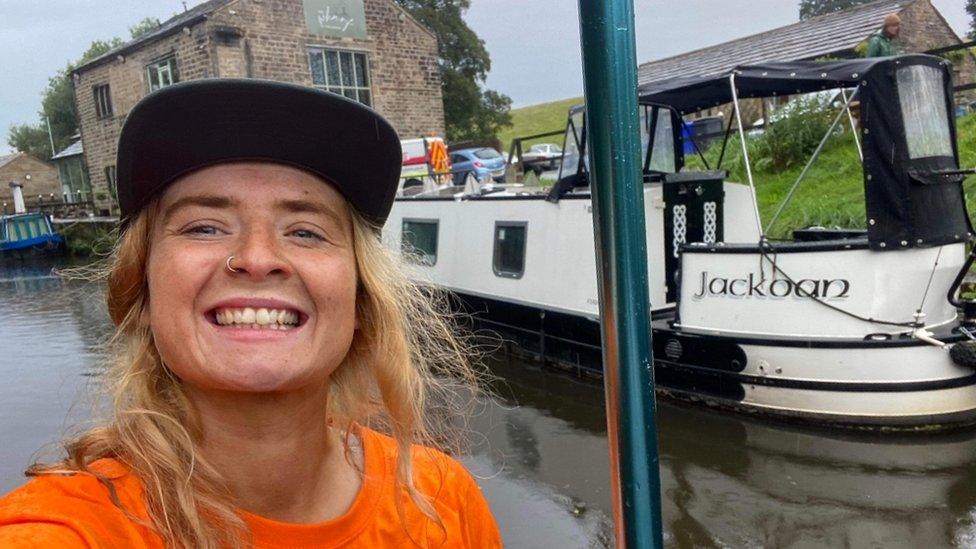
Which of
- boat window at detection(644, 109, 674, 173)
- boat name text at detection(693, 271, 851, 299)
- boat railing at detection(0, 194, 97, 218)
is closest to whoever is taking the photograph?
boat name text at detection(693, 271, 851, 299)

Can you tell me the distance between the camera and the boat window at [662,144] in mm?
7898

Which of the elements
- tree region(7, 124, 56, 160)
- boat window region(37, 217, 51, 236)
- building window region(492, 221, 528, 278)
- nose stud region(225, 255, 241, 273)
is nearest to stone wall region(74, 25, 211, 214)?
boat window region(37, 217, 51, 236)

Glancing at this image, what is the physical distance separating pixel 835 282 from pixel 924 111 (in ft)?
4.95

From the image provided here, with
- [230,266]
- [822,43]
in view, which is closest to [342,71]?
[822,43]

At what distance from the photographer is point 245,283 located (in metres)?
1.17

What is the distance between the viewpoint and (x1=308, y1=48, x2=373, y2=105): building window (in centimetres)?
2197

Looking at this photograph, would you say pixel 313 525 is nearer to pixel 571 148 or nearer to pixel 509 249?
pixel 571 148

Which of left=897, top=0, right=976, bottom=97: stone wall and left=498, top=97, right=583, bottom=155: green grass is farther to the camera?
left=498, top=97, right=583, bottom=155: green grass

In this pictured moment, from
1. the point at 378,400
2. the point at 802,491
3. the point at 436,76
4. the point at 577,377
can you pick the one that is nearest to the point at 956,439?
the point at 802,491

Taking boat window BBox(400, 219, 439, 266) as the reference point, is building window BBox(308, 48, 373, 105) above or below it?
above

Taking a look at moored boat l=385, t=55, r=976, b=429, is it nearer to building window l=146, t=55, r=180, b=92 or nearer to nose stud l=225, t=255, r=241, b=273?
nose stud l=225, t=255, r=241, b=273

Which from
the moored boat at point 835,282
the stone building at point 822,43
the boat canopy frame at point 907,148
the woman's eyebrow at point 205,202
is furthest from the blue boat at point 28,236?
the woman's eyebrow at point 205,202

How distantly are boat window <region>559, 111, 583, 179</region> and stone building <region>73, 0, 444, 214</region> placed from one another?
11.7 m

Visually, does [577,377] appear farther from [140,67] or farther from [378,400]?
[140,67]
